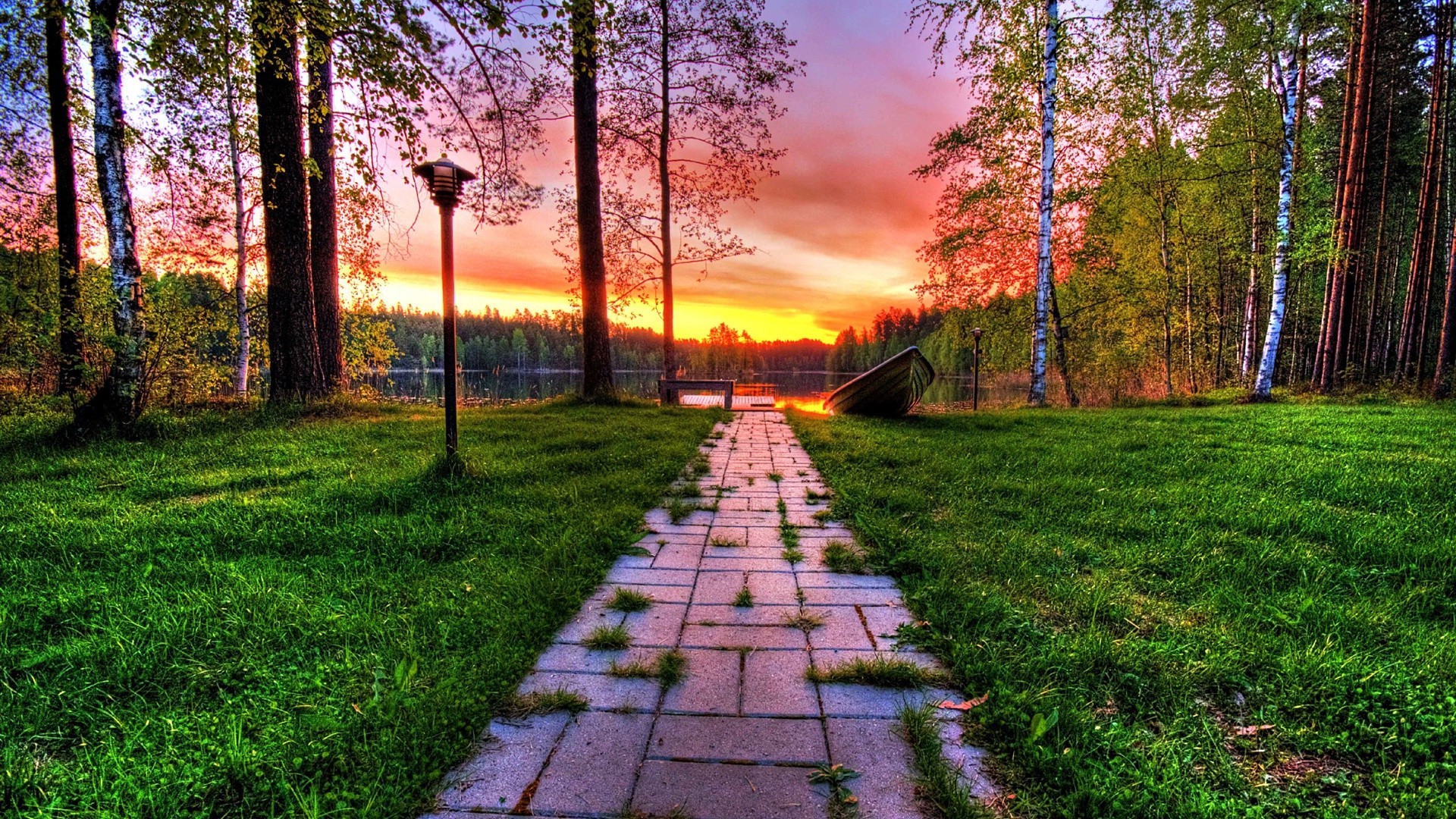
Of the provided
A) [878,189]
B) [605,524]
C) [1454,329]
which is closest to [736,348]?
[878,189]

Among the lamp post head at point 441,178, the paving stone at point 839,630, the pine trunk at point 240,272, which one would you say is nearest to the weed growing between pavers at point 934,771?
the paving stone at point 839,630

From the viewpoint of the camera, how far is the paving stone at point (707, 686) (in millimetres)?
1552

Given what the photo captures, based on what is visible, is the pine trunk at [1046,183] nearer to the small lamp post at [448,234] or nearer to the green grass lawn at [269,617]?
the green grass lawn at [269,617]

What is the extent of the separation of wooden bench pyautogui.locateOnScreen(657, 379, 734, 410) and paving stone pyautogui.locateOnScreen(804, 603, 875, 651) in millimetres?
8263

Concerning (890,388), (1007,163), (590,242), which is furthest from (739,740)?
(1007,163)

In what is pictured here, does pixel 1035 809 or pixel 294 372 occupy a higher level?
pixel 294 372

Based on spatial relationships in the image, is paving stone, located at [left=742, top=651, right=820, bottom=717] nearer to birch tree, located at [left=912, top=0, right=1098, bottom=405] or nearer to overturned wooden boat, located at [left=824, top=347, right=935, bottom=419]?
overturned wooden boat, located at [left=824, top=347, right=935, bottom=419]

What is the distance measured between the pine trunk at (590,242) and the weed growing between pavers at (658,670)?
800cm

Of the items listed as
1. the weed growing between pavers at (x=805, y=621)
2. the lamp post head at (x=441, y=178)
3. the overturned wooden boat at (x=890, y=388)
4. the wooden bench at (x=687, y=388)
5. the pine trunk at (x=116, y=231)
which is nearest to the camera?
the weed growing between pavers at (x=805, y=621)

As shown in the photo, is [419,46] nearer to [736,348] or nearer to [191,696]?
[191,696]

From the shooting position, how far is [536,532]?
301cm

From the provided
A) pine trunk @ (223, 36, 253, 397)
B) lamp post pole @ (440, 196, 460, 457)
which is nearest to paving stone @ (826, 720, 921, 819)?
lamp post pole @ (440, 196, 460, 457)

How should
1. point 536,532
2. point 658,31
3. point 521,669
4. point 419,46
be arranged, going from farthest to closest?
point 658,31, point 419,46, point 536,532, point 521,669

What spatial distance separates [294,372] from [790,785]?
8.42m
